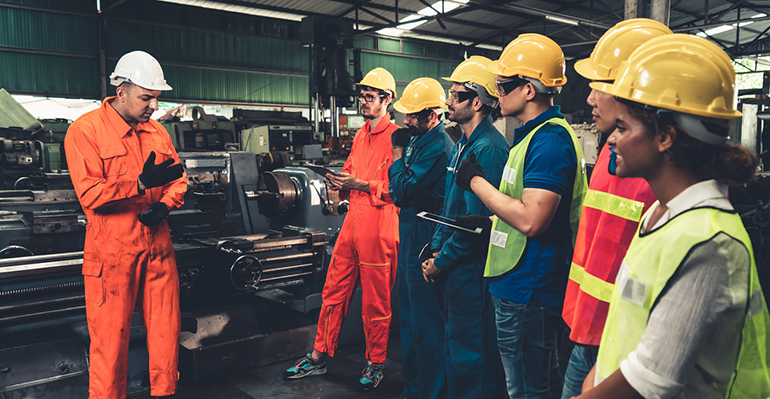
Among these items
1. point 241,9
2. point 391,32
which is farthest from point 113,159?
point 391,32

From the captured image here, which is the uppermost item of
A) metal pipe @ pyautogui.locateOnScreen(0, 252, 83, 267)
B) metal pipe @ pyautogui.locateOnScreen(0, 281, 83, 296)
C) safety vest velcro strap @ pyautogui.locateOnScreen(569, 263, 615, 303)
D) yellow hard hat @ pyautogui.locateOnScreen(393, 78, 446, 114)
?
yellow hard hat @ pyautogui.locateOnScreen(393, 78, 446, 114)

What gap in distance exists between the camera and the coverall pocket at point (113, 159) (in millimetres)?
1980

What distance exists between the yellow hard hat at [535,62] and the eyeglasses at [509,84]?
0.02m

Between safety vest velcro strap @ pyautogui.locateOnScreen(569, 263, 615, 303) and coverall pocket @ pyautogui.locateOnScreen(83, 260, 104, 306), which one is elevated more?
safety vest velcro strap @ pyautogui.locateOnScreen(569, 263, 615, 303)

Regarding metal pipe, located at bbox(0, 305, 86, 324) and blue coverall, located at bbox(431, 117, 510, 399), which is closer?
blue coverall, located at bbox(431, 117, 510, 399)

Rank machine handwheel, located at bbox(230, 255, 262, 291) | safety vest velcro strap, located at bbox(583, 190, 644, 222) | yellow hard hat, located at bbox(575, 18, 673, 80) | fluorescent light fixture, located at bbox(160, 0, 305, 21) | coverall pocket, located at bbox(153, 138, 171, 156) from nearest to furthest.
Result: safety vest velcro strap, located at bbox(583, 190, 644, 222) < yellow hard hat, located at bbox(575, 18, 673, 80) < coverall pocket, located at bbox(153, 138, 171, 156) < machine handwheel, located at bbox(230, 255, 262, 291) < fluorescent light fixture, located at bbox(160, 0, 305, 21)

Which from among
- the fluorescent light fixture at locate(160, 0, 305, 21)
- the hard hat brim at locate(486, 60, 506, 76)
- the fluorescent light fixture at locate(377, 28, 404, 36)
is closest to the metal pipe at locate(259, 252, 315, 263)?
the hard hat brim at locate(486, 60, 506, 76)

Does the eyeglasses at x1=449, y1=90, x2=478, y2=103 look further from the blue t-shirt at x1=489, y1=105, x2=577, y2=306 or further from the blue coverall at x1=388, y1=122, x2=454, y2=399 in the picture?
the blue t-shirt at x1=489, y1=105, x2=577, y2=306

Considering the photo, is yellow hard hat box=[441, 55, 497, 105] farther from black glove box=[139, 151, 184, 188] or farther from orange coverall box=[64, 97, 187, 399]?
orange coverall box=[64, 97, 187, 399]

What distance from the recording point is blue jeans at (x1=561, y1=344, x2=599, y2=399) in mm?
1165

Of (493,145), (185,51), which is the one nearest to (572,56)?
(185,51)

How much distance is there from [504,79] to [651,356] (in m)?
1.02

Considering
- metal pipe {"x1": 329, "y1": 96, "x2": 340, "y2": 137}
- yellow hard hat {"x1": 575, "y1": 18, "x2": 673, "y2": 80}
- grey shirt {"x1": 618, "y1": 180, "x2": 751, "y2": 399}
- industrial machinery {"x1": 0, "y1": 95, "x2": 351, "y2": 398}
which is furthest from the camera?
metal pipe {"x1": 329, "y1": 96, "x2": 340, "y2": 137}

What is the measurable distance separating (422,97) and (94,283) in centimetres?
155
